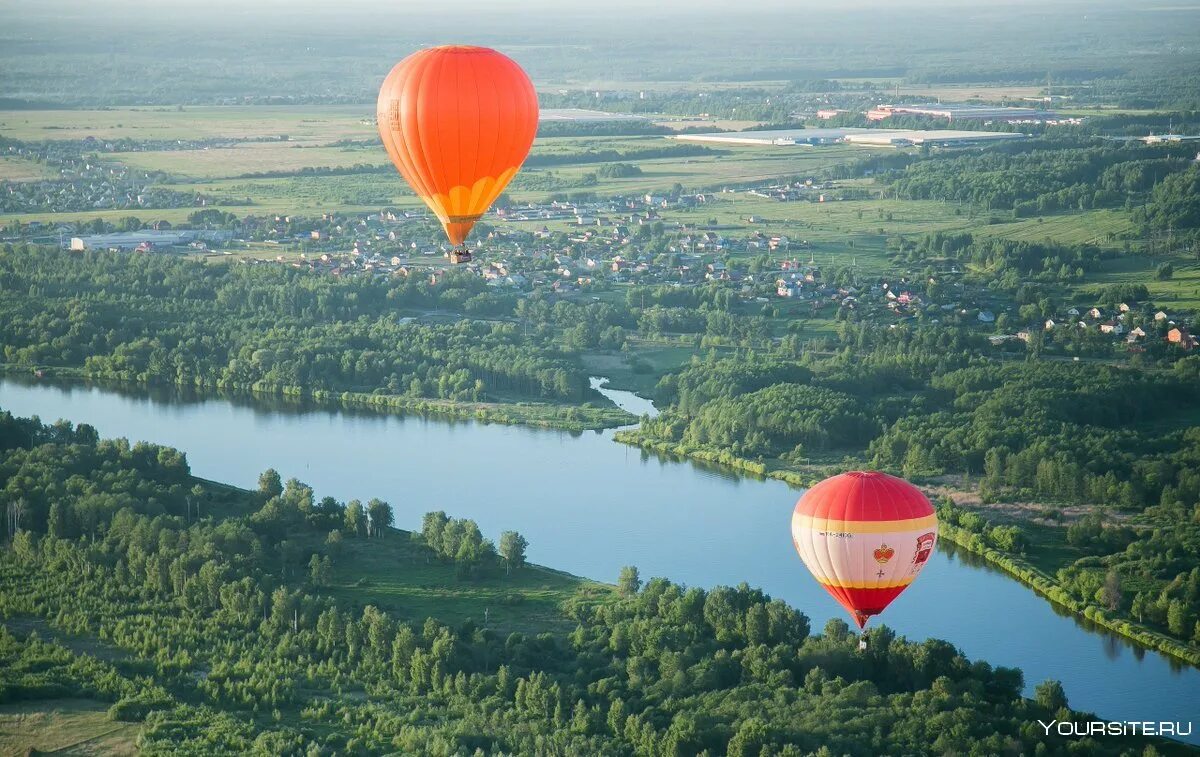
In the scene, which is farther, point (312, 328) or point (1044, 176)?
point (1044, 176)

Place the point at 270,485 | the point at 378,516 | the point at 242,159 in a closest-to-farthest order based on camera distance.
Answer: the point at 378,516
the point at 270,485
the point at 242,159

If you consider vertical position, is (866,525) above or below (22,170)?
above

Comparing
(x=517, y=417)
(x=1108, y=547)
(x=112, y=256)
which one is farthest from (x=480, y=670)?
(x=112, y=256)

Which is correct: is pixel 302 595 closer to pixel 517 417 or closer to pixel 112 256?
pixel 517 417

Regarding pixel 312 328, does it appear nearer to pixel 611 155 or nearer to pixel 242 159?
pixel 611 155

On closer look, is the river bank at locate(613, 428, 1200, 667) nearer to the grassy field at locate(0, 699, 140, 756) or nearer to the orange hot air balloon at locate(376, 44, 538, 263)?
the orange hot air balloon at locate(376, 44, 538, 263)

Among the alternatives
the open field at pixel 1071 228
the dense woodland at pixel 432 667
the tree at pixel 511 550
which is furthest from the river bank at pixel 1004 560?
the open field at pixel 1071 228

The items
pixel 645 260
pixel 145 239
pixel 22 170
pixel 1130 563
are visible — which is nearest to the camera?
pixel 1130 563

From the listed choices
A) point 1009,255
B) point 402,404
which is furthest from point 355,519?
point 1009,255

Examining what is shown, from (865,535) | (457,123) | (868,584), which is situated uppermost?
(457,123)
